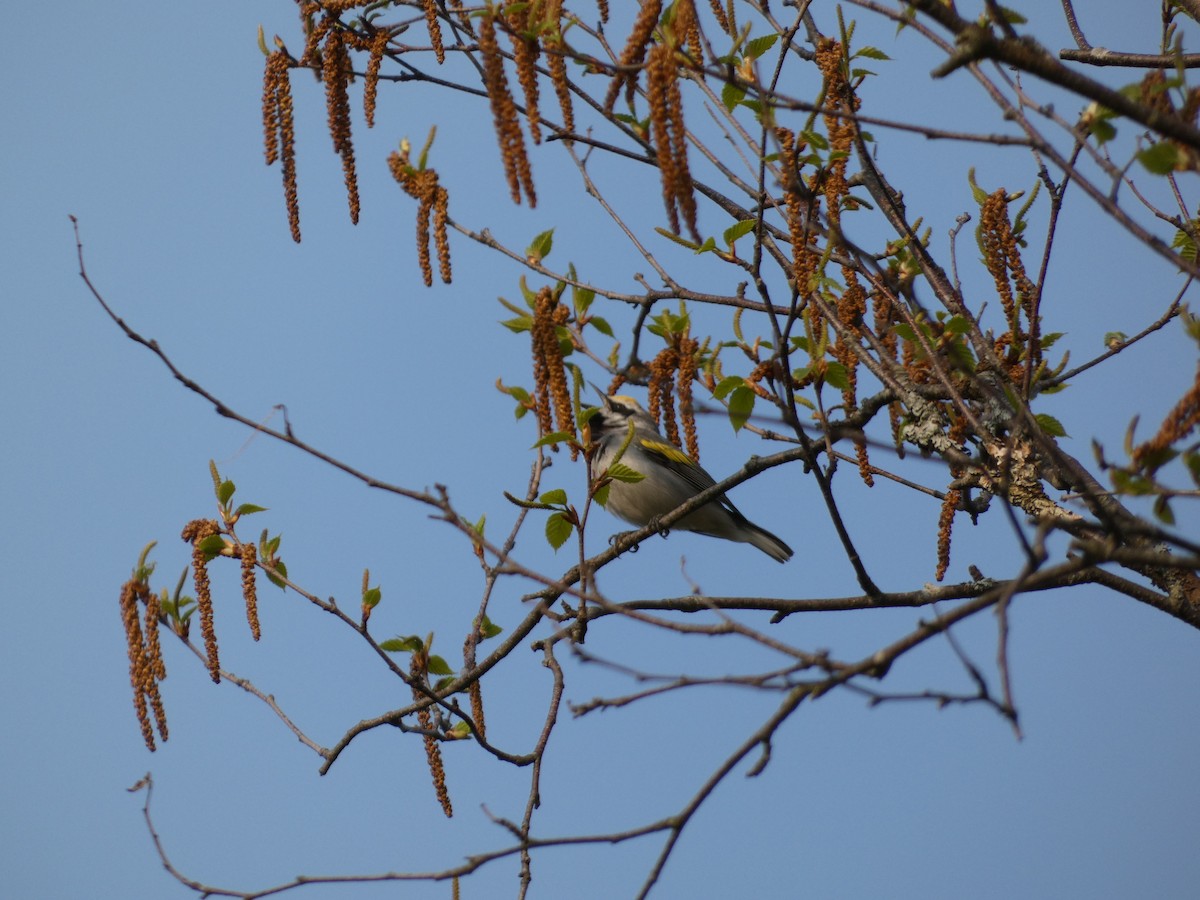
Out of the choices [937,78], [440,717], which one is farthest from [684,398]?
[937,78]

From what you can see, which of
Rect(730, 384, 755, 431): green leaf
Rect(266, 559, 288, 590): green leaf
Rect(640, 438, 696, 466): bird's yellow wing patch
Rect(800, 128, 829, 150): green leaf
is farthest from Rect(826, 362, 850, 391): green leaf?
Rect(640, 438, 696, 466): bird's yellow wing patch

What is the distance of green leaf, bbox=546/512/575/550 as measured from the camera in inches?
189

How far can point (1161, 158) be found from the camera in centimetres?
264

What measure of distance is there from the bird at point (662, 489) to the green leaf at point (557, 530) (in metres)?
4.43

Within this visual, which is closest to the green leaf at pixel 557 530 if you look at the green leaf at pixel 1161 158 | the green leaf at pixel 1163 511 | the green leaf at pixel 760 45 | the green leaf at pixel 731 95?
the green leaf at pixel 731 95

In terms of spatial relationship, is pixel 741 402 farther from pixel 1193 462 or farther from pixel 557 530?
pixel 1193 462

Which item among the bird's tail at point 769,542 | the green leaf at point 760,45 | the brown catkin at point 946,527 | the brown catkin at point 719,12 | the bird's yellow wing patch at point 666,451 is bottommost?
the brown catkin at point 946,527

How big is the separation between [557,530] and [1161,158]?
2852mm

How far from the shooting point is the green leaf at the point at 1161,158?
8.58 ft

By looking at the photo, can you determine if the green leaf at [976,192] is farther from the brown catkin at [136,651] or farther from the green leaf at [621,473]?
the brown catkin at [136,651]

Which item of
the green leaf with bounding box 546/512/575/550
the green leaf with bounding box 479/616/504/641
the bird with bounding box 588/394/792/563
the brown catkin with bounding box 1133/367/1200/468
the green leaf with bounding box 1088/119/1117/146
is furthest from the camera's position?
the bird with bounding box 588/394/792/563

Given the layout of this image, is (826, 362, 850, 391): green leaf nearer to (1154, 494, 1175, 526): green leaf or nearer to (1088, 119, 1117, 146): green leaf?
(1088, 119, 1117, 146): green leaf

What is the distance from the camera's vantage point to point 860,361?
4.85 meters

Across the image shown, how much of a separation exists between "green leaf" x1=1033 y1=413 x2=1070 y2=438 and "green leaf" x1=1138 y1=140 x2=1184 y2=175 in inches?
89.3
